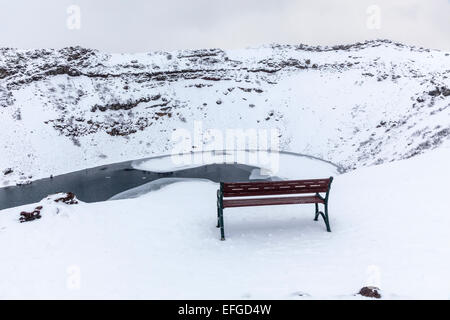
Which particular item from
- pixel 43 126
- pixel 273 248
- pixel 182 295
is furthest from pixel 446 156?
pixel 43 126

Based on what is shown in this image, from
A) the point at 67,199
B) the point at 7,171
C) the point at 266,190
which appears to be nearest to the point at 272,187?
the point at 266,190

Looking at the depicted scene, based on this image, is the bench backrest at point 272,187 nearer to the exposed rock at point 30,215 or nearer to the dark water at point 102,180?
the exposed rock at point 30,215

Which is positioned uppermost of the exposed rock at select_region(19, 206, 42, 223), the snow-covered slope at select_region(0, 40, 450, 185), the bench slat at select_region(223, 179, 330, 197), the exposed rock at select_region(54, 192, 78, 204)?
the snow-covered slope at select_region(0, 40, 450, 185)

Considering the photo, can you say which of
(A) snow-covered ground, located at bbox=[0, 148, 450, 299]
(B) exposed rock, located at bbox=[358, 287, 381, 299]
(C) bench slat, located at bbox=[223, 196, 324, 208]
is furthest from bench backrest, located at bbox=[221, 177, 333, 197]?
(B) exposed rock, located at bbox=[358, 287, 381, 299]

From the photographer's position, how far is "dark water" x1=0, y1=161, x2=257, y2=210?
1691 cm

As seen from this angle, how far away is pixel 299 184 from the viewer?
6703mm

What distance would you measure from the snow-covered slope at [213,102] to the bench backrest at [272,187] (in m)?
10.8

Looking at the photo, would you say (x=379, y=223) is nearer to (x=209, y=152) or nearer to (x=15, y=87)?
(x=209, y=152)

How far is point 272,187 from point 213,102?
32600 millimetres

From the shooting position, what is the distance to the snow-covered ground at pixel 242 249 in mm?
4219

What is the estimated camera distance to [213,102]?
125ft

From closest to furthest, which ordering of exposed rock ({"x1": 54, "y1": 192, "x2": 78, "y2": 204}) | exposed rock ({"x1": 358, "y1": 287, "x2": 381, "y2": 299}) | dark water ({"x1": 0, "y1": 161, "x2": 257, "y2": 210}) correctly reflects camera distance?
exposed rock ({"x1": 358, "y1": 287, "x2": 381, "y2": 299}) → exposed rock ({"x1": 54, "y1": 192, "x2": 78, "y2": 204}) → dark water ({"x1": 0, "y1": 161, "x2": 257, "y2": 210})

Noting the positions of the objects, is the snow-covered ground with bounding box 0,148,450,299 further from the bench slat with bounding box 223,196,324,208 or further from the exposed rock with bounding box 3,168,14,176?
the exposed rock with bounding box 3,168,14,176

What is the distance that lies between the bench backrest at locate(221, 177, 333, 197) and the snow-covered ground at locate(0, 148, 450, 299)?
1.02 meters
